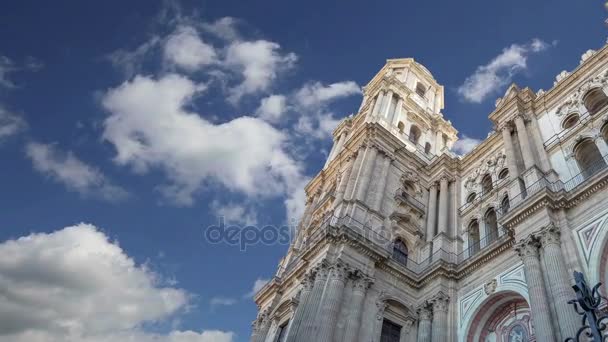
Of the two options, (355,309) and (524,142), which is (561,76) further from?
(355,309)

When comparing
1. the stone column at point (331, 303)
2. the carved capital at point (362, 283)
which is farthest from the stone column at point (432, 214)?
the stone column at point (331, 303)

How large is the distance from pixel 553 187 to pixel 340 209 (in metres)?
9.93

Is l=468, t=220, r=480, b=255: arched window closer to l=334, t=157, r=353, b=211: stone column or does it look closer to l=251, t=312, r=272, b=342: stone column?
l=334, t=157, r=353, b=211: stone column

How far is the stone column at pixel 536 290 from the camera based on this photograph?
14.8m

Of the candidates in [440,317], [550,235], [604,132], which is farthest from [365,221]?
[604,132]

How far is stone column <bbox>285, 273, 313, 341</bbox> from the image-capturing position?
62.6 feet

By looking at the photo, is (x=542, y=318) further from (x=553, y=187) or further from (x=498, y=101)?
(x=498, y=101)

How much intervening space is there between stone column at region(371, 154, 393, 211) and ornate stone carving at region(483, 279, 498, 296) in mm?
7178

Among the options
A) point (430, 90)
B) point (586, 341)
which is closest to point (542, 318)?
point (586, 341)

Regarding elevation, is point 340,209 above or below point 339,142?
below

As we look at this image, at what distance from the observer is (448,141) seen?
39219 mm

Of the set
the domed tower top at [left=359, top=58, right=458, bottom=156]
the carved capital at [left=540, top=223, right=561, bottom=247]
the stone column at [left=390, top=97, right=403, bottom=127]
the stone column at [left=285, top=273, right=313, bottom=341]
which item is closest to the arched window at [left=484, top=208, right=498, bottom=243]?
the carved capital at [left=540, top=223, right=561, bottom=247]

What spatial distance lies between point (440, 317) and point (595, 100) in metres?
13.0

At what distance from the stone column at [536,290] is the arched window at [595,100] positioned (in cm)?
892
